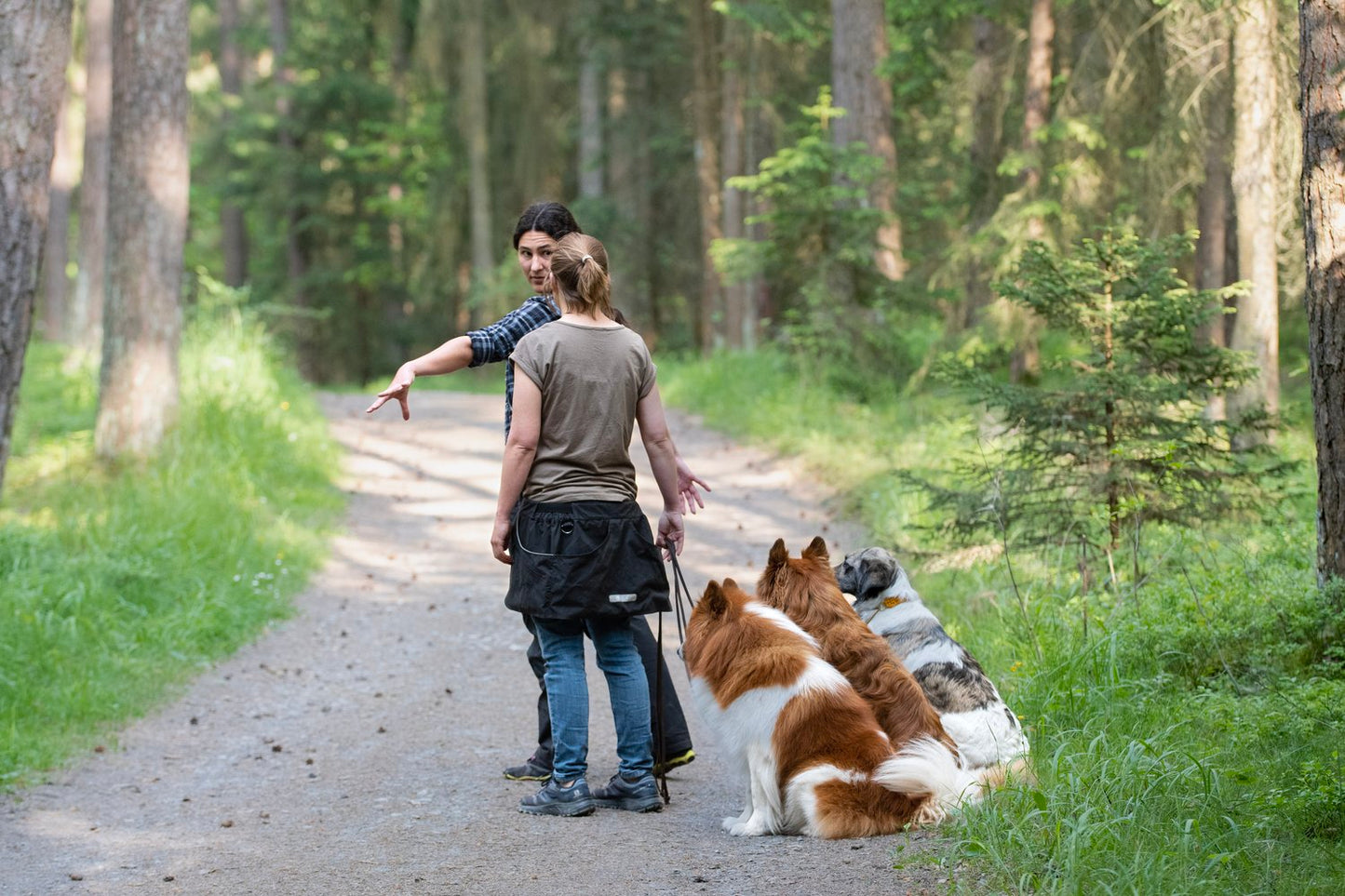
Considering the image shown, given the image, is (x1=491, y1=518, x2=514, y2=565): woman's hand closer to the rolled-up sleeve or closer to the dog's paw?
the rolled-up sleeve

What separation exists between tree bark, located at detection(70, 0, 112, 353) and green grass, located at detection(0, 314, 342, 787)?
19.1 ft

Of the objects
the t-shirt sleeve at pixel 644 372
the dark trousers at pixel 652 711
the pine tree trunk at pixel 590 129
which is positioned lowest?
the dark trousers at pixel 652 711

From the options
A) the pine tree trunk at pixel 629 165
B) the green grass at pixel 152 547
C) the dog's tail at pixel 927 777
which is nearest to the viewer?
the dog's tail at pixel 927 777

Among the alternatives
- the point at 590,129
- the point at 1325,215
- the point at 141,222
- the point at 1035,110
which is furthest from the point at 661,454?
the point at 590,129

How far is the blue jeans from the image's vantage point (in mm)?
4820

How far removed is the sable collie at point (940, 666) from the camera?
4.53 metres

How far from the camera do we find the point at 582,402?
179 inches

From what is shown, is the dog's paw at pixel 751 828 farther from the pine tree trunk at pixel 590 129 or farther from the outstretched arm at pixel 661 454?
the pine tree trunk at pixel 590 129

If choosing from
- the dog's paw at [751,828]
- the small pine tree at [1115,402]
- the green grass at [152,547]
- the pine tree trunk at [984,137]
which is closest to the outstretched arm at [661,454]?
the dog's paw at [751,828]

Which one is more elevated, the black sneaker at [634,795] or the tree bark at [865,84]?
the tree bark at [865,84]

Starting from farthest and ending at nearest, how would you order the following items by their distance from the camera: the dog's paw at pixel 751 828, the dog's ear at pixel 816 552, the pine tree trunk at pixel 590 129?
the pine tree trunk at pixel 590 129
the dog's ear at pixel 816 552
the dog's paw at pixel 751 828

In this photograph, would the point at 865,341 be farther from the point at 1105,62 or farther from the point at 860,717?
the point at 860,717

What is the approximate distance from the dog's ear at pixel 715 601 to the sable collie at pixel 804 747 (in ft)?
0.03

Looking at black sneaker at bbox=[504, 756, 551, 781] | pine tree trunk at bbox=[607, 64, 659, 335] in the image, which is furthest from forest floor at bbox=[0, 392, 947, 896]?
pine tree trunk at bbox=[607, 64, 659, 335]
